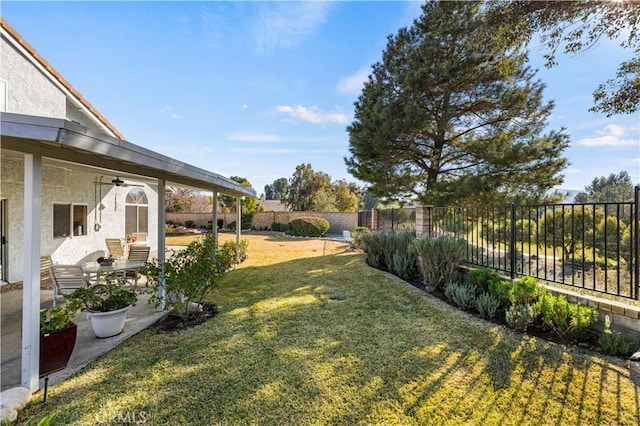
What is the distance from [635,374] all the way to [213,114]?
51.4ft

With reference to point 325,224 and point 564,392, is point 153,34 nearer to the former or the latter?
point 564,392

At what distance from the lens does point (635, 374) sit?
3029 mm

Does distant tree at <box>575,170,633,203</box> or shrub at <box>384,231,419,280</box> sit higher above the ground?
distant tree at <box>575,170,633,203</box>

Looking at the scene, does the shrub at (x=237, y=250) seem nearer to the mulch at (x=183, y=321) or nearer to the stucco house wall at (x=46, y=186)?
the stucco house wall at (x=46, y=186)

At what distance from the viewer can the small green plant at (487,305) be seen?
452 centimetres

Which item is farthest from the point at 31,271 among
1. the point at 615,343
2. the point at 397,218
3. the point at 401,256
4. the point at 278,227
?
the point at 278,227

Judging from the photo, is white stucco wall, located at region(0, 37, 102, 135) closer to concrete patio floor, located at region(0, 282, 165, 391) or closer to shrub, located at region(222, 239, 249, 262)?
concrete patio floor, located at region(0, 282, 165, 391)

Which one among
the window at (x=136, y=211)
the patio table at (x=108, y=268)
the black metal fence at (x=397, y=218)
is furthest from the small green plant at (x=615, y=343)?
the window at (x=136, y=211)

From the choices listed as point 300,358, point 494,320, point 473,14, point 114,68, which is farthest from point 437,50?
point 300,358

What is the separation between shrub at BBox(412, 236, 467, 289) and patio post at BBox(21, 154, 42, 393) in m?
5.92

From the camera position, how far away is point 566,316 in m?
3.76

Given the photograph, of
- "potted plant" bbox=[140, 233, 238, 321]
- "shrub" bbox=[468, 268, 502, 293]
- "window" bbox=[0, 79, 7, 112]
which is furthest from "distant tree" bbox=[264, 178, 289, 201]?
"shrub" bbox=[468, 268, 502, 293]

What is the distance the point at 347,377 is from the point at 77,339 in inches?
156

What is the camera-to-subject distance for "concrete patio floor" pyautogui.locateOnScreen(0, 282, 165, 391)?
326cm
